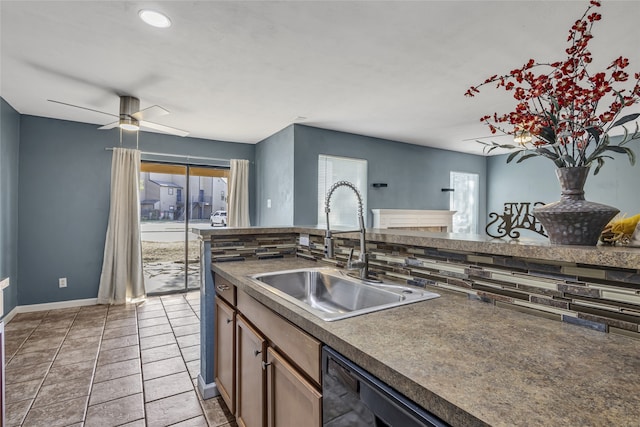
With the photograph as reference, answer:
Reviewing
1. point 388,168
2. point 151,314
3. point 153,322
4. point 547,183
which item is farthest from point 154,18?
point 547,183

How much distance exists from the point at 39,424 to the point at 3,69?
2717mm

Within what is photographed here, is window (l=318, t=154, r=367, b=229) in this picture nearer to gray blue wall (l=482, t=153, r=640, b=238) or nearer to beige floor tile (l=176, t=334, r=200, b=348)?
gray blue wall (l=482, t=153, r=640, b=238)

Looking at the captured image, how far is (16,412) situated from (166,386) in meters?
0.83

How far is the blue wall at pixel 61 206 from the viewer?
3.94 metres

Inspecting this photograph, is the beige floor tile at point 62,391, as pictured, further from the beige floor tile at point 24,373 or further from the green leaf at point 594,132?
the green leaf at point 594,132

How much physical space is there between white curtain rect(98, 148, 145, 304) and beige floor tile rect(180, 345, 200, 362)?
6.47 feet

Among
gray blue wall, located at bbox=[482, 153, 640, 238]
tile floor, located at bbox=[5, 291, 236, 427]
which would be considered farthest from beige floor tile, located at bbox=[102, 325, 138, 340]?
gray blue wall, located at bbox=[482, 153, 640, 238]

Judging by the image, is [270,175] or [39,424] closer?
[39,424]

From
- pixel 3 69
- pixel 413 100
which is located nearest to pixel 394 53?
pixel 413 100

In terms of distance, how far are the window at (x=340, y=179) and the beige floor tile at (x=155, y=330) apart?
2.29 meters

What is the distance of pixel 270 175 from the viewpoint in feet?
16.4

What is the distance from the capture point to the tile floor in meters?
1.96

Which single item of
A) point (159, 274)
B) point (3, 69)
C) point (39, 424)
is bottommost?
point (39, 424)

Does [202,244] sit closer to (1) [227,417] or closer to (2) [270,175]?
(1) [227,417]
